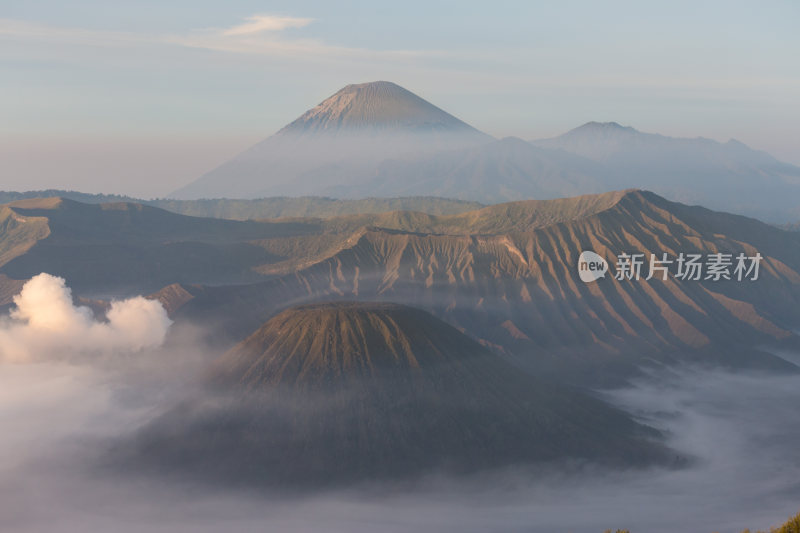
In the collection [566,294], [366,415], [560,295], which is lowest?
[366,415]

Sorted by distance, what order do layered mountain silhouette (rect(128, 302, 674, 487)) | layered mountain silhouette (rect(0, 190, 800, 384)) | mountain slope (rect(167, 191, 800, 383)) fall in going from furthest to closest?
mountain slope (rect(167, 191, 800, 383)) < layered mountain silhouette (rect(0, 190, 800, 384)) < layered mountain silhouette (rect(128, 302, 674, 487))

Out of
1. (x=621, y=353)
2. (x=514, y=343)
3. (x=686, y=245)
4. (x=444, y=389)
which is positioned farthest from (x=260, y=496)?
(x=686, y=245)

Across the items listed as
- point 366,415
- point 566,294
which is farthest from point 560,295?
point 366,415

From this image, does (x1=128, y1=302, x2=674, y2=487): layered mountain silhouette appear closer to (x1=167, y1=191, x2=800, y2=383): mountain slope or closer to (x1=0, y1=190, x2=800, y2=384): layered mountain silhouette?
(x1=0, y1=190, x2=800, y2=384): layered mountain silhouette

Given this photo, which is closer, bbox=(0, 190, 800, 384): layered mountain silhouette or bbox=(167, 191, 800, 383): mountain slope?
bbox=(0, 190, 800, 384): layered mountain silhouette

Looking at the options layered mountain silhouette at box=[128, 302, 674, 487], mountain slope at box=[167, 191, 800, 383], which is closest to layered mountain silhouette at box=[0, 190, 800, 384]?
mountain slope at box=[167, 191, 800, 383]

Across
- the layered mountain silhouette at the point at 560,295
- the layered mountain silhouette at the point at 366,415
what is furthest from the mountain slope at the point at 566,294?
the layered mountain silhouette at the point at 366,415

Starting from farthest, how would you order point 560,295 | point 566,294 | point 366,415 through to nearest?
point 566,294, point 560,295, point 366,415

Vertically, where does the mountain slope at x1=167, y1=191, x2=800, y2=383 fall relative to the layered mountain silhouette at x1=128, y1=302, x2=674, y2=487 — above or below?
above

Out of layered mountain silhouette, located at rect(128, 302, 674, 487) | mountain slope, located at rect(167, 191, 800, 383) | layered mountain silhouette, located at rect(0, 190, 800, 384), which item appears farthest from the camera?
mountain slope, located at rect(167, 191, 800, 383)

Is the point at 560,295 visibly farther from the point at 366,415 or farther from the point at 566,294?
the point at 366,415
